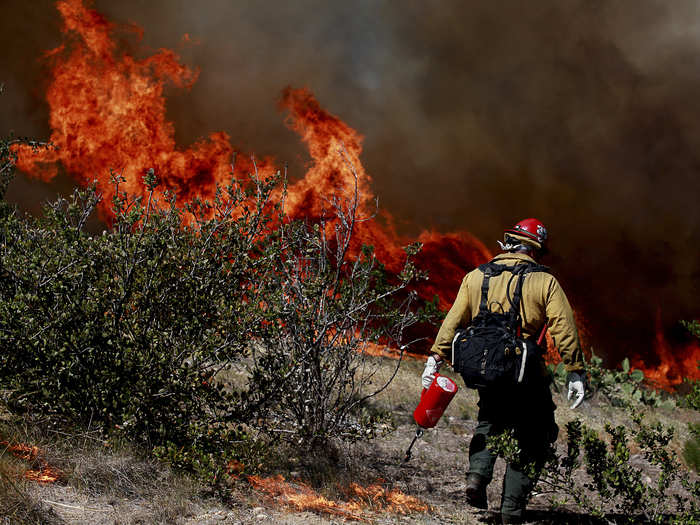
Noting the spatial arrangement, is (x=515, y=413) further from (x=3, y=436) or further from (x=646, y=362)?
(x=646, y=362)

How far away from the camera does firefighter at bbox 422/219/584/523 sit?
3.44 meters

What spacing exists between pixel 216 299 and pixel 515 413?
2.03m

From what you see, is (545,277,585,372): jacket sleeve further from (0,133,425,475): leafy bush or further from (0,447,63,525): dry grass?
(0,447,63,525): dry grass

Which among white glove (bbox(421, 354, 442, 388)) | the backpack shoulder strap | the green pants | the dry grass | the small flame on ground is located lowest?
the dry grass

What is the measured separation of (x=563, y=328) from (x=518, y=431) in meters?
0.73

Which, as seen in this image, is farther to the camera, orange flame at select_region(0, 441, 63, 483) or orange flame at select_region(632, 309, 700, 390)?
orange flame at select_region(632, 309, 700, 390)

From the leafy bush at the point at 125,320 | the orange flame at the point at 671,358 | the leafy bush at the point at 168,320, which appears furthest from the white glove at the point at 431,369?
the orange flame at the point at 671,358

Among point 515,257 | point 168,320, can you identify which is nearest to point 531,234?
point 515,257

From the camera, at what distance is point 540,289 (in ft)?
11.6

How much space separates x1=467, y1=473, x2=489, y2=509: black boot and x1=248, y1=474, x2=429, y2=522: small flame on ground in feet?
1.28

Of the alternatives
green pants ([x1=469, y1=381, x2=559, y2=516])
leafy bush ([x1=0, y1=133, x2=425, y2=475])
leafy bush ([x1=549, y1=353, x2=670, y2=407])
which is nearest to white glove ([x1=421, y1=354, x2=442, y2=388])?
green pants ([x1=469, y1=381, x2=559, y2=516])

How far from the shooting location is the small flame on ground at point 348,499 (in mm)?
3430

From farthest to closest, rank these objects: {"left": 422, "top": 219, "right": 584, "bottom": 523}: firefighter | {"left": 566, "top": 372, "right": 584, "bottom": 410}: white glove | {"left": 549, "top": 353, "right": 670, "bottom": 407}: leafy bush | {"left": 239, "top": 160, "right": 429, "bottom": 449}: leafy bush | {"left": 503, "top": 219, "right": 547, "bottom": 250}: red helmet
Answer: {"left": 549, "top": 353, "right": 670, "bottom": 407}: leafy bush < {"left": 239, "top": 160, "right": 429, "bottom": 449}: leafy bush < {"left": 503, "top": 219, "right": 547, "bottom": 250}: red helmet < {"left": 422, "top": 219, "right": 584, "bottom": 523}: firefighter < {"left": 566, "top": 372, "right": 584, "bottom": 410}: white glove

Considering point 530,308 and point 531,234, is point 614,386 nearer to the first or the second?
point 531,234
